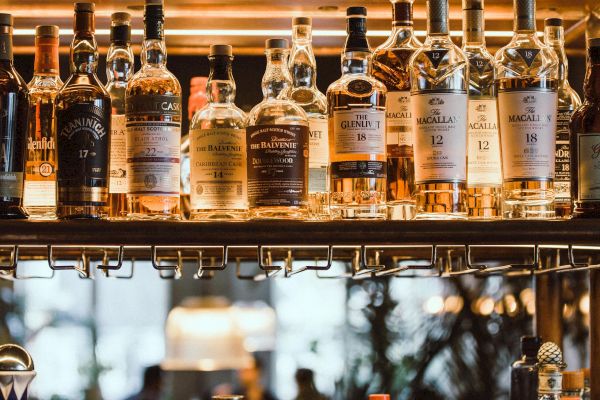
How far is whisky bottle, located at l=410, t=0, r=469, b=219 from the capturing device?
4.42 feet

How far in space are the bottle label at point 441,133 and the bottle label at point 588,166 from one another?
0.16 metres

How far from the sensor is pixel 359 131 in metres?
1.34

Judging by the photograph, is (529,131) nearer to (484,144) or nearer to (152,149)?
(484,144)

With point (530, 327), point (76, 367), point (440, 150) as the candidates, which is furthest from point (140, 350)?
point (440, 150)

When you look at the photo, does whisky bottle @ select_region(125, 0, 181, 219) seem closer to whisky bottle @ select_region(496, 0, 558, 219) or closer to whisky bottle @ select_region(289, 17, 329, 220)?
whisky bottle @ select_region(289, 17, 329, 220)

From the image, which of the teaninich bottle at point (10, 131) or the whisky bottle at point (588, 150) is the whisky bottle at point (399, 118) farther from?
the teaninich bottle at point (10, 131)

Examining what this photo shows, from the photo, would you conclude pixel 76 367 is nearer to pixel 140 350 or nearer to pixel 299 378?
pixel 140 350

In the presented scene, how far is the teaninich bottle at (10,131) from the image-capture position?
52.4 inches

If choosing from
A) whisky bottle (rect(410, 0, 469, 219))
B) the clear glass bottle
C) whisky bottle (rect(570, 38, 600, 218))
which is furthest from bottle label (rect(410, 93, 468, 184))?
the clear glass bottle

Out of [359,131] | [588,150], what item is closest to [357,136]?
[359,131]

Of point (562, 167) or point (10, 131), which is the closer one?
point (10, 131)

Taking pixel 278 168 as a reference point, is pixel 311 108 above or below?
above

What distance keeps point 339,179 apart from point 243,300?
4.24 ft

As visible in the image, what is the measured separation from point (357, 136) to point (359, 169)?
5cm
